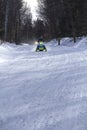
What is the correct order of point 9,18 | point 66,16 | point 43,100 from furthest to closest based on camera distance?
point 9,18, point 66,16, point 43,100

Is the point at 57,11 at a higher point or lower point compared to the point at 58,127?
higher

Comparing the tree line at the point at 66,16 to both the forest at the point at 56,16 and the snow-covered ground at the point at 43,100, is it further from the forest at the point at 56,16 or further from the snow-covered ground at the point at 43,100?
the snow-covered ground at the point at 43,100

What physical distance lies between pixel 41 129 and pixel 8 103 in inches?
62.8

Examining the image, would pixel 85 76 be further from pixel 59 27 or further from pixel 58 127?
pixel 59 27

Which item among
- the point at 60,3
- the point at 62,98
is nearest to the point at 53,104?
the point at 62,98

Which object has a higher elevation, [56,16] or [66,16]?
[56,16]

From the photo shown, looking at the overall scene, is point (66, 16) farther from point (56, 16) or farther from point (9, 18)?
point (9, 18)

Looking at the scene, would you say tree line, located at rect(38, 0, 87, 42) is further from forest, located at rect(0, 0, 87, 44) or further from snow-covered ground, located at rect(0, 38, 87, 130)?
snow-covered ground, located at rect(0, 38, 87, 130)

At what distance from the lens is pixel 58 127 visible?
4.62 meters

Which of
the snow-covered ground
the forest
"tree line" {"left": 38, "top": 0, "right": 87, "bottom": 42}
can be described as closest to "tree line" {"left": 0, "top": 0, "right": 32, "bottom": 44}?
the forest

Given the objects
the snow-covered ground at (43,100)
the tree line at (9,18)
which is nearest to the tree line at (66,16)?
the tree line at (9,18)

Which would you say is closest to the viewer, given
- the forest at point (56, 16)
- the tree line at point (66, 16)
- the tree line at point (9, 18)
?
the tree line at point (9, 18)

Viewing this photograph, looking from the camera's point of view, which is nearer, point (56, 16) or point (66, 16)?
point (66, 16)

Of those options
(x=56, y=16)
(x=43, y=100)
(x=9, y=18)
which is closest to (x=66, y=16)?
(x=56, y=16)
